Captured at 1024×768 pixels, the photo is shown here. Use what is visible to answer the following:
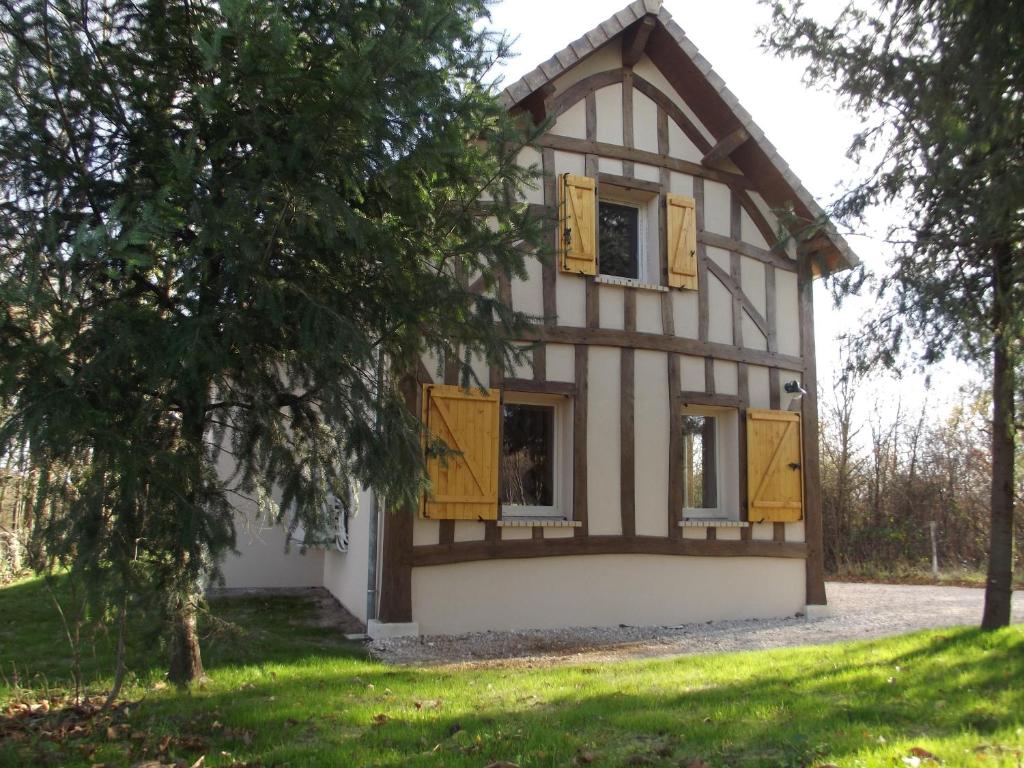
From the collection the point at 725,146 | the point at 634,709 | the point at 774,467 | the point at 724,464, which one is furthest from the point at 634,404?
the point at 634,709

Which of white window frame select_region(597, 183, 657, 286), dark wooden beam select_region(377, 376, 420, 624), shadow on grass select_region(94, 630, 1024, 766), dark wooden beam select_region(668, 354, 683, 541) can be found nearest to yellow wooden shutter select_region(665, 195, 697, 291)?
white window frame select_region(597, 183, 657, 286)

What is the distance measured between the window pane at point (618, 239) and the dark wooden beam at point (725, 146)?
1.04 m

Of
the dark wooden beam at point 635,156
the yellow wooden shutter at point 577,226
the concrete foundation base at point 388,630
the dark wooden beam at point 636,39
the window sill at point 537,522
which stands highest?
the dark wooden beam at point 636,39

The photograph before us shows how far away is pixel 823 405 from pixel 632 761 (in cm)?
1557

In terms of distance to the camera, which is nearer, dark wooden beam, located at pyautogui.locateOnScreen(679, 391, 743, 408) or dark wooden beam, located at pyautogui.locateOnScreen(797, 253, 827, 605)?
dark wooden beam, located at pyautogui.locateOnScreen(679, 391, 743, 408)

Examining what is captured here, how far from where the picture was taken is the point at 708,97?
32.3 ft

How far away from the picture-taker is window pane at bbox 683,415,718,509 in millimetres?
9688

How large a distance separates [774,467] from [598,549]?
245 cm

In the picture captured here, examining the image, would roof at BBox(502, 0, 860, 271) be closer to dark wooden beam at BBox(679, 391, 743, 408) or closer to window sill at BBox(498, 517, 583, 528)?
dark wooden beam at BBox(679, 391, 743, 408)

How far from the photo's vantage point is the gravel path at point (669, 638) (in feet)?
23.5

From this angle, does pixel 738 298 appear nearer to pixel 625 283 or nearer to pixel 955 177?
pixel 625 283

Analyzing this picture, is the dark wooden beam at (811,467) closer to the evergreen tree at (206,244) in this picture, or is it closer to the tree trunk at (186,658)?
the evergreen tree at (206,244)

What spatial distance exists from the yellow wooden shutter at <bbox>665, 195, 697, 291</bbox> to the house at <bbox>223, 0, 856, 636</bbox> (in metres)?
0.02

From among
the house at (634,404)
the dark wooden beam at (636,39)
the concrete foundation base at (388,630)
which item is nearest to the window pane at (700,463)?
the house at (634,404)
